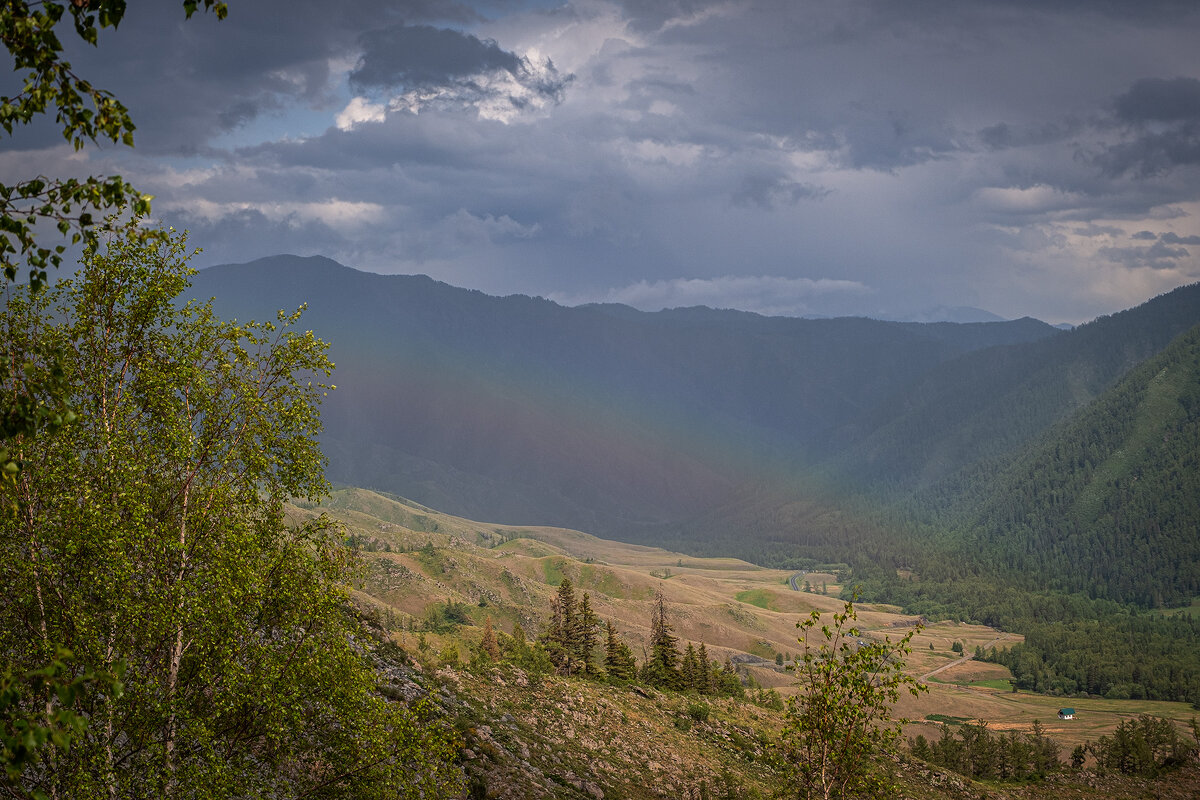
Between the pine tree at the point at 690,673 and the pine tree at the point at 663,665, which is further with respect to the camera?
the pine tree at the point at 690,673

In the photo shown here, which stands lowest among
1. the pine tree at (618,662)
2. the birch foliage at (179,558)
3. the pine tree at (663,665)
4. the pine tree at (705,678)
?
the pine tree at (705,678)

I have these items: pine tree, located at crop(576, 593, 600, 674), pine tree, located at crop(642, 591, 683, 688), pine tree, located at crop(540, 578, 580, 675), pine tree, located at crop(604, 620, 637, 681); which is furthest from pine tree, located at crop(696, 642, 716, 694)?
pine tree, located at crop(540, 578, 580, 675)

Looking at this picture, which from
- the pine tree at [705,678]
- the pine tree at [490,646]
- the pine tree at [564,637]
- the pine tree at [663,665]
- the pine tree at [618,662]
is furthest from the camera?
the pine tree at [705,678]

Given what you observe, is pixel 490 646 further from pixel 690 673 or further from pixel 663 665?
pixel 690 673

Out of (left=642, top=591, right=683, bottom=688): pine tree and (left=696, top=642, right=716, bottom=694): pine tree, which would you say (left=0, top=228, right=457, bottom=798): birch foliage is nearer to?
(left=642, top=591, right=683, bottom=688): pine tree

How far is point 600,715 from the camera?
211ft

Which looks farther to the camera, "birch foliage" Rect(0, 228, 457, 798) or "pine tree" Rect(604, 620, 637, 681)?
"pine tree" Rect(604, 620, 637, 681)

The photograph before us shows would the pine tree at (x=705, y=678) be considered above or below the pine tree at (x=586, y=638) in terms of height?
below

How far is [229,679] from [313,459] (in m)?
6.45

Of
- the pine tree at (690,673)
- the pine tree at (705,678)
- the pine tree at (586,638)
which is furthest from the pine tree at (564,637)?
the pine tree at (705,678)

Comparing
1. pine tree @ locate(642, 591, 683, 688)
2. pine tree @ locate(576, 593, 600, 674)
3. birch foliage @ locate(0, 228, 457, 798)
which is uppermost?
birch foliage @ locate(0, 228, 457, 798)

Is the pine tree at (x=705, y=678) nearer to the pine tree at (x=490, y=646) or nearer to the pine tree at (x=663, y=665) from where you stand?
the pine tree at (x=663, y=665)

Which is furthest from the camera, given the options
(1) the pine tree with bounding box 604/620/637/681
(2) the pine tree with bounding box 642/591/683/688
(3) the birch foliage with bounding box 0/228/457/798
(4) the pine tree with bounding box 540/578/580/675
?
(2) the pine tree with bounding box 642/591/683/688

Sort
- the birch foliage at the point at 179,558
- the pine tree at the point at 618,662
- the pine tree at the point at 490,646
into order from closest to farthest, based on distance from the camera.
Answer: the birch foliage at the point at 179,558 < the pine tree at the point at 618,662 < the pine tree at the point at 490,646
